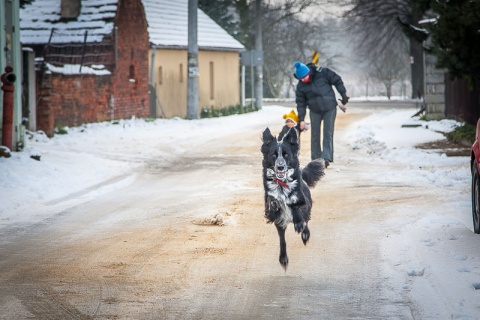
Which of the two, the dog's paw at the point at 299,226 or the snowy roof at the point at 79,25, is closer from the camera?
the dog's paw at the point at 299,226

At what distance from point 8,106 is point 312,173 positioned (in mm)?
10010

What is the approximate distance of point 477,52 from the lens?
21984mm

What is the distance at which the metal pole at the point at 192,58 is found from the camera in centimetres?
3850

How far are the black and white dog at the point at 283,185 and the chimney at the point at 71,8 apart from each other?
1227 inches

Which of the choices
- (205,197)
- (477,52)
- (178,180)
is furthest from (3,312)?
(477,52)

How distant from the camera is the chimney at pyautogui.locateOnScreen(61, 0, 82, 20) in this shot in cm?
3903

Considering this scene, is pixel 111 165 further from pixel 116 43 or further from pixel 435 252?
pixel 116 43

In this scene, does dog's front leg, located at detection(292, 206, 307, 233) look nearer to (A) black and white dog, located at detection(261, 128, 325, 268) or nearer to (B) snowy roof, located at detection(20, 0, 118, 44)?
(A) black and white dog, located at detection(261, 128, 325, 268)

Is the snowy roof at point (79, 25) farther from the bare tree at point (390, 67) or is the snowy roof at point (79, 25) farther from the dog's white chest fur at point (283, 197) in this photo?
the bare tree at point (390, 67)

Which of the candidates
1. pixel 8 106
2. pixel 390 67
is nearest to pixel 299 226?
pixel 8 106

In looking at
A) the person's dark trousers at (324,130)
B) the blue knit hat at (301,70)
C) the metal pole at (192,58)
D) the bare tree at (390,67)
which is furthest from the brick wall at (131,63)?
the bare tree at (390,67)

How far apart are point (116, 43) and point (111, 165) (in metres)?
19.1

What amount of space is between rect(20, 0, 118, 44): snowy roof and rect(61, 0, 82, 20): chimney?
7.2 inches

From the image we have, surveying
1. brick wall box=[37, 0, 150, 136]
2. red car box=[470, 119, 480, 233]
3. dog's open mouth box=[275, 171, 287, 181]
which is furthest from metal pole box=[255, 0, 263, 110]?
dog's open mouth box=[275, 171, 287, 181]
